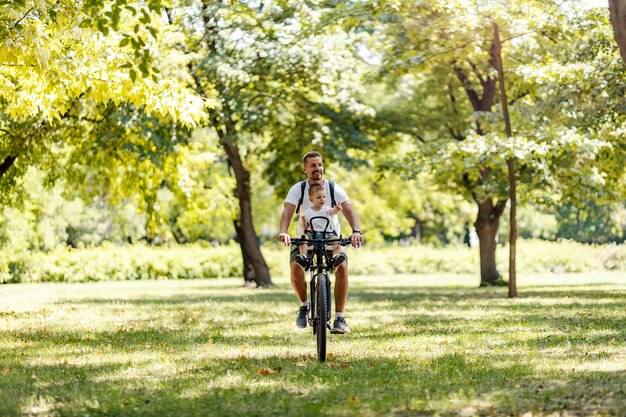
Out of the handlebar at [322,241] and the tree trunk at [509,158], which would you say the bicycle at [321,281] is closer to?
the handlebar at [322,241]

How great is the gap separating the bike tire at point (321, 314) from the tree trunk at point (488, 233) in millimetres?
21106

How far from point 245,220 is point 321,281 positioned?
20.5m

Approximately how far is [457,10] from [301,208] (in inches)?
421

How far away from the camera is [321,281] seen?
9.14 metres

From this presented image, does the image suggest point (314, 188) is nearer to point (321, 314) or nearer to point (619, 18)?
point (321, 314)

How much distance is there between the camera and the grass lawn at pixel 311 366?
264 inches

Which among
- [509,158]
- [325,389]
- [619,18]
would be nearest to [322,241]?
[325,389]

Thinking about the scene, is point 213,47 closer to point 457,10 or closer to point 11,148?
point 11,148

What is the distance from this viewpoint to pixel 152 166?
26.9 metres

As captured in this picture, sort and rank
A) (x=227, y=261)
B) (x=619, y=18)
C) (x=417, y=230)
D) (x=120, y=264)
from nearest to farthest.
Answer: (x=619, y=18), (x=120, y=264), (x=227, y=261), (x=417, y=230)

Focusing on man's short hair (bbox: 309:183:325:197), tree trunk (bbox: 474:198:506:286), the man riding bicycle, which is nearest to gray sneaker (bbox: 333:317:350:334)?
the man riding bicycle

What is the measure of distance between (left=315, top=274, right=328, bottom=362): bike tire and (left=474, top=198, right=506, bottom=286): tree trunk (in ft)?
69.2

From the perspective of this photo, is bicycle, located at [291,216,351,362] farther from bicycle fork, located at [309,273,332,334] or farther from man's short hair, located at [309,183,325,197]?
man's short hair, located at [309,183,325,197]

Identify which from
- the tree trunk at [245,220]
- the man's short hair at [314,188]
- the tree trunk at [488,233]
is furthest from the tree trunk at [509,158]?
the man's short hair at [314,188]
